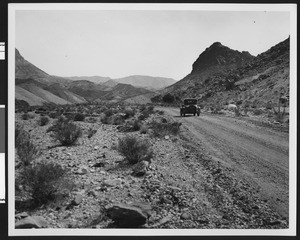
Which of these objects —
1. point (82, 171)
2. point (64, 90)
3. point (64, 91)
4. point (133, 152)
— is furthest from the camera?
point (64, 90)

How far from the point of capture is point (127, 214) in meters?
5.03

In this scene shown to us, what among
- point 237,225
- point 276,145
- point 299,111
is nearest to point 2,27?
point 237,225

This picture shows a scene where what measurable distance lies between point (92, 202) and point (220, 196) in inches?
91.2

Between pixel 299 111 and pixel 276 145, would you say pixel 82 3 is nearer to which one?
pixel 299 111

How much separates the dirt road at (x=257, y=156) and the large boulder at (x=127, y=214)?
7.22 ft

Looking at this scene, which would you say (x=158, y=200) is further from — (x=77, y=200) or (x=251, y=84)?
(x=251, y=84)

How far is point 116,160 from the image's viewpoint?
24.6 ft

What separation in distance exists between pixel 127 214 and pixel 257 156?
4.14 m

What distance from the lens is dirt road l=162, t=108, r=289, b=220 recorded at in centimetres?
572

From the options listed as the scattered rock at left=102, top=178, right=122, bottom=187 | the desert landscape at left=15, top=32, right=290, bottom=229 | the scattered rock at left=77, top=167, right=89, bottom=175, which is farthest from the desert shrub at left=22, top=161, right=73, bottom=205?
the scattered rock at left=77, top=167, right=89, bottom=175

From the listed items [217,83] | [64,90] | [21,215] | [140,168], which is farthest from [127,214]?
[64,90]

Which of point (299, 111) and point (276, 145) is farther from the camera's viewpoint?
point (276, 145)

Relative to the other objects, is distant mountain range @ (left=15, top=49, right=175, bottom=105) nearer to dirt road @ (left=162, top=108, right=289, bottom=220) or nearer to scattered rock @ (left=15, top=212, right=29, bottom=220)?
dirt road @ (left=162, top=108, right=289, bottom=220)

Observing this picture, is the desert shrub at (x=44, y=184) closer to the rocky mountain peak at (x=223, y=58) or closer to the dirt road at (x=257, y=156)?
the dirt road at (x=257, y=156)
